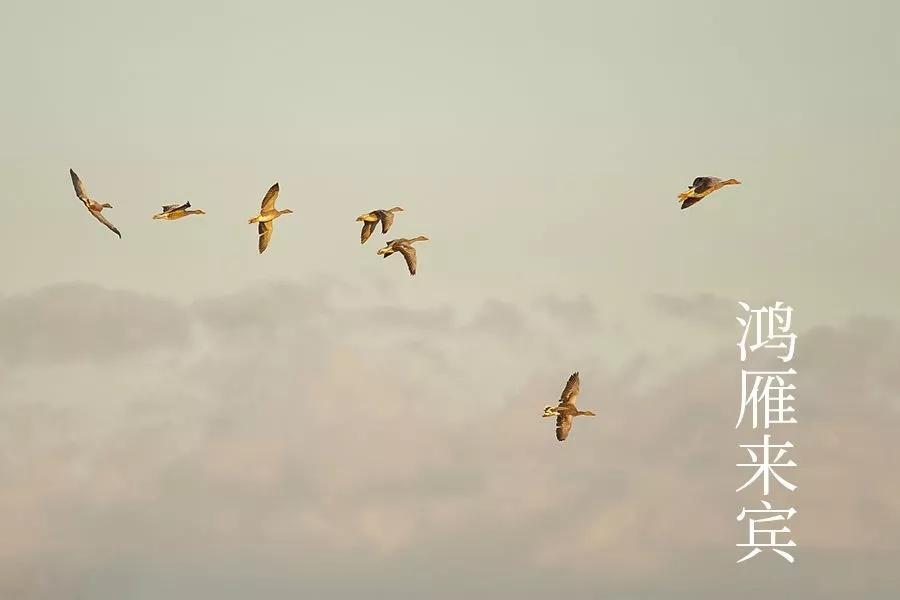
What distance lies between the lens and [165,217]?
142500 millimetres

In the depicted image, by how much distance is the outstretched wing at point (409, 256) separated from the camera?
490ft

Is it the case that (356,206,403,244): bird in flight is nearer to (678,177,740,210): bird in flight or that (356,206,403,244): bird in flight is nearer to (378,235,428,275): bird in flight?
(378,235,428,275): bird in flight

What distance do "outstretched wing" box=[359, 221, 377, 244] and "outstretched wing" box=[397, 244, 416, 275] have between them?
2068 millimetres

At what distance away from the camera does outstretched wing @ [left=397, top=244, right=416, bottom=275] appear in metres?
150

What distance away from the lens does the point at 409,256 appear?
150 m

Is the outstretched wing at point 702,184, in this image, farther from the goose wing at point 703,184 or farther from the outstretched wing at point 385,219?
the outstretched wing at point 385,219

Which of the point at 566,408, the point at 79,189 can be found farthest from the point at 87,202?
the point at 566,408

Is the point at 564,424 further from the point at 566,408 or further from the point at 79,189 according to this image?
the point at 79,189

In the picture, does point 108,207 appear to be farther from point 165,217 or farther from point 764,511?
point 764,511

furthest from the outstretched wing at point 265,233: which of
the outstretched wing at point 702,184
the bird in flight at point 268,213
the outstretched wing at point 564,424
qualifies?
the outstretched wing at point 702,184

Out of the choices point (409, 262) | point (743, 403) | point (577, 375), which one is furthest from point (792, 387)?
point (409, 262)

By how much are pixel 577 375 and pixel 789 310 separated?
619 inches

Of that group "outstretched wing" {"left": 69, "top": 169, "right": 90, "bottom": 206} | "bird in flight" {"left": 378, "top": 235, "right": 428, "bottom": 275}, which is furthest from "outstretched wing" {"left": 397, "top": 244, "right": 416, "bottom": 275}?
"outstretched wing" {"left": 69, "top": 169, "right": 90, "bottom": 206}

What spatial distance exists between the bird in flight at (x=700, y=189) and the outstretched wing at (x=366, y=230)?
2269 centimetres
